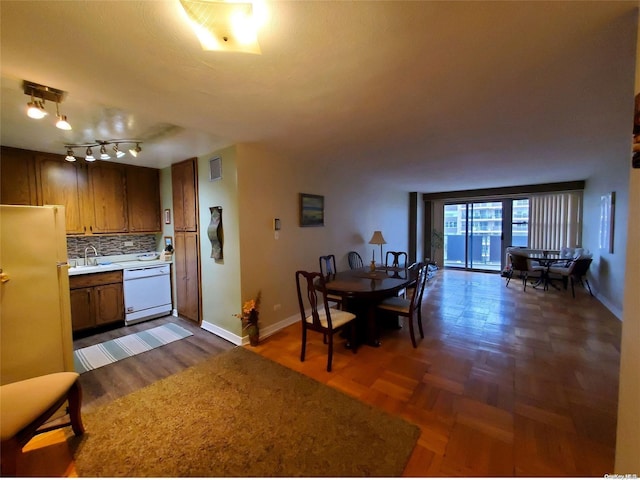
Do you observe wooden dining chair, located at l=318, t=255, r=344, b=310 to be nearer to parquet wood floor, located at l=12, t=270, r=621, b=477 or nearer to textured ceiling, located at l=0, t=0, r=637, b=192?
parquet wood floor, located at l=12, t=270, r=621, b=477

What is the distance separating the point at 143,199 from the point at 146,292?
1.41 meters

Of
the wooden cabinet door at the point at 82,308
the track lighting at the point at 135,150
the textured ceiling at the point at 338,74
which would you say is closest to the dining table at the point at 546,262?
the textured ceiling at the point at 338,74

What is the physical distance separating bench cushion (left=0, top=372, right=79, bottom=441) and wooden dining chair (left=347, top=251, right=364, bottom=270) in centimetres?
370

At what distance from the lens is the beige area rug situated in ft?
4.79

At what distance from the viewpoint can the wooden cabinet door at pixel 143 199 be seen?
3.83m

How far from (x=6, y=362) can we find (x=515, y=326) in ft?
16.3

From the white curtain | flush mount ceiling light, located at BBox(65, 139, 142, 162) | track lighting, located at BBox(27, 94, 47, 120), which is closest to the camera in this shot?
track lighting, located at BBox(27, 94, 47, 120)

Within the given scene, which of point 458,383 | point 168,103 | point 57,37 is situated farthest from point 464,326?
point 57,37

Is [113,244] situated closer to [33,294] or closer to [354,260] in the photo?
[33,294]

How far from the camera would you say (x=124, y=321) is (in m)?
3.55

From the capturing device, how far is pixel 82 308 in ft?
10.5

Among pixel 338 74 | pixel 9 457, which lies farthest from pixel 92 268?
pixel 338 74

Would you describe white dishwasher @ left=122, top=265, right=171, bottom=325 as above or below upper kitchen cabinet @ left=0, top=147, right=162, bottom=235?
below

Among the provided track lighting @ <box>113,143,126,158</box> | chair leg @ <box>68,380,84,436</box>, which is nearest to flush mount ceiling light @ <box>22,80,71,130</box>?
track lighting @ <box>113,143,126,158</box>
